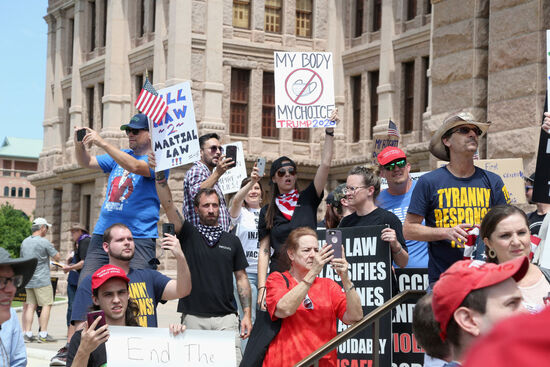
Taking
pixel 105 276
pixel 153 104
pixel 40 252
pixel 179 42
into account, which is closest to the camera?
pixel 105 276

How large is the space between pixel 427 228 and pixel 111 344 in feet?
6.67

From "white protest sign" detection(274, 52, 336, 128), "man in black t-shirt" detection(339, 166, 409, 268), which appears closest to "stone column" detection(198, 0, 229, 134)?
"white protest sign" detection(274, 52, 336, 128)

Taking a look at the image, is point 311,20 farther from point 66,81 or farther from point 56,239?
point 56,239

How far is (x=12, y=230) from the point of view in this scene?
82.7 meters

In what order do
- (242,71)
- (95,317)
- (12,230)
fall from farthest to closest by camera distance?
(12,230) < (242,71) < (95,317)

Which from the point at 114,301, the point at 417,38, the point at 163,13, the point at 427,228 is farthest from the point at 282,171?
the point at 163,13

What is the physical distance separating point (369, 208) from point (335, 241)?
127 cm

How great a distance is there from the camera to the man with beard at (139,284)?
5.77 meters

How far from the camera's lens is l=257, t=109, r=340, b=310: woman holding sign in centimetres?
711

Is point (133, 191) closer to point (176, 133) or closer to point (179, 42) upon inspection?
point (176, 133)

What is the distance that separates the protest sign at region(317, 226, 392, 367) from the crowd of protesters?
130 millimetres

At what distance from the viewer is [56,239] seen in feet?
128

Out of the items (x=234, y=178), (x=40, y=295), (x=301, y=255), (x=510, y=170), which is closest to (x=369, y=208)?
(x=301, y=255)

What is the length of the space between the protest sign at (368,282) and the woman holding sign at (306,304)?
0.83m
